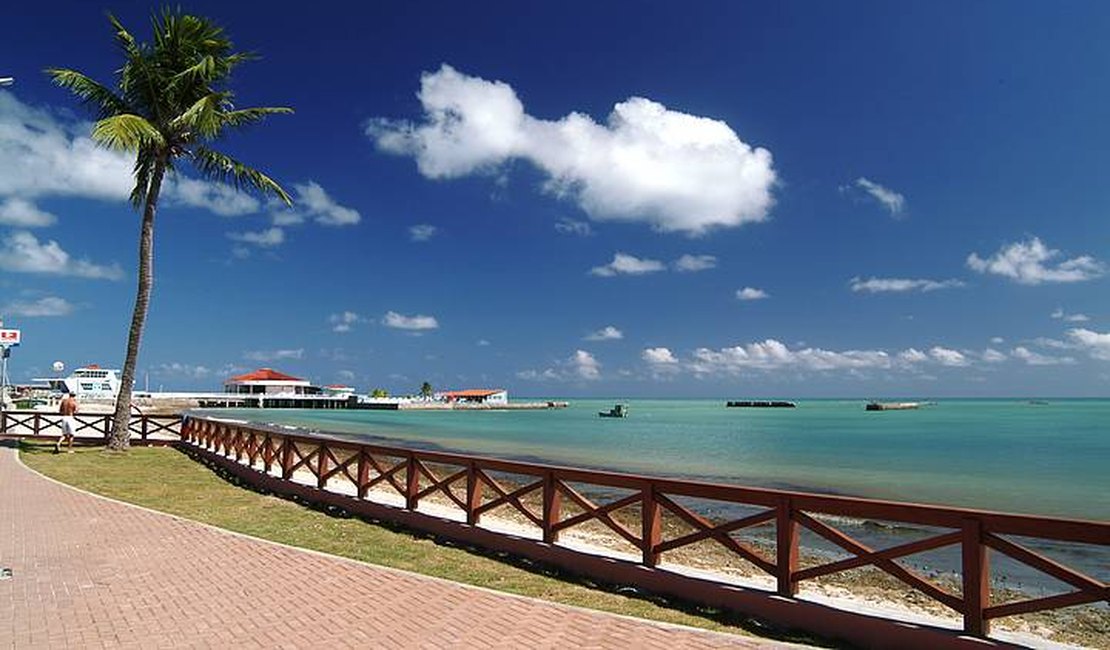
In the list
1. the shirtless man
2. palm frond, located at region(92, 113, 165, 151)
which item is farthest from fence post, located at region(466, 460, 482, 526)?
the shirtless man

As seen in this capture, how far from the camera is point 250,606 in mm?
7105

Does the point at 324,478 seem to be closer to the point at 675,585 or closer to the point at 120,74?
the point at 675,585

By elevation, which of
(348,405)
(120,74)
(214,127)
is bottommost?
(348,405)

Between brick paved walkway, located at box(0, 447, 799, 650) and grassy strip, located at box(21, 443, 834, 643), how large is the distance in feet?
2.42

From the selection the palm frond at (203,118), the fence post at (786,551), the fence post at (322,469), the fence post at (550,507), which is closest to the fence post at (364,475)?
the fence post at (322,469)

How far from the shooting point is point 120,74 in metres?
21.9

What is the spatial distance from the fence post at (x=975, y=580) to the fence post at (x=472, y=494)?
6754mm

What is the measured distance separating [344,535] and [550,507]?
376 centimetres

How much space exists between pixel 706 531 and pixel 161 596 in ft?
19.4

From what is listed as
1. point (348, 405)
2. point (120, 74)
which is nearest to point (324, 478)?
point (120, 74)

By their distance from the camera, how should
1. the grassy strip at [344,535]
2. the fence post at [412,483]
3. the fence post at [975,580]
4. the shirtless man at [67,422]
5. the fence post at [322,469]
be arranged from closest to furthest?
the fence post at [975,580] → the grassy strip at [344,535] → the fence post at [412,483] → the fence post at [322,469] → the shirtless man at [67,422]

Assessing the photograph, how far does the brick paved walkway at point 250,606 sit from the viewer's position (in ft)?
20.5

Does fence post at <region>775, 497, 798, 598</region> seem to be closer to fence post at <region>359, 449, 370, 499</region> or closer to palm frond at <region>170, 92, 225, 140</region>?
fence post at <region>359, 449, 370, 499</region>

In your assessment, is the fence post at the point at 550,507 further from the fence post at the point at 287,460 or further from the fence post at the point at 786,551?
the fence post at the point at 287,460
